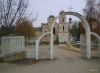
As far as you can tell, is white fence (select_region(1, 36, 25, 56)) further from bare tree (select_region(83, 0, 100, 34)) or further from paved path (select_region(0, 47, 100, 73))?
bare tree (select_region(83, 0, 100, 34))

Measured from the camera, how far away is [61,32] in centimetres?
11019

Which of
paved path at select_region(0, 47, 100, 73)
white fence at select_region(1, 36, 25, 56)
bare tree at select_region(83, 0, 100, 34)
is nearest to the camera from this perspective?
paved path at select_region(0, 47, 100, 73)

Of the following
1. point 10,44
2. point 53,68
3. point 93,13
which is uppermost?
point 93,13

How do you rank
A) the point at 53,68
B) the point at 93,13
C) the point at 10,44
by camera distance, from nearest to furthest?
the point at 53,68 → the point at 10,44 → the point at 93,13

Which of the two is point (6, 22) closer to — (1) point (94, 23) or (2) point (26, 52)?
(2) point (26, 52)

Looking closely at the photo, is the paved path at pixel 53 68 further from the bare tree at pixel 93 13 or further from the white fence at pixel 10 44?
the bare tree at pixel 93 13

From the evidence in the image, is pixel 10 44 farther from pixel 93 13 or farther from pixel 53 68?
pixel 93 13

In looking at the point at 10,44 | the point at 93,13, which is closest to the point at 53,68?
the point at 10,44

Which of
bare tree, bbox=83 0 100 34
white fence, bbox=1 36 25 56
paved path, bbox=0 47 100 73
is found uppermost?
bare tree, bbox=83 0 100 34

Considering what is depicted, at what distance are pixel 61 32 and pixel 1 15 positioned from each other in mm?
82801

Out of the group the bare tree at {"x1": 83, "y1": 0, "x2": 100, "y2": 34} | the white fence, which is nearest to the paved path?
the white fence

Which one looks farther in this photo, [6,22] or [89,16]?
[89,16]

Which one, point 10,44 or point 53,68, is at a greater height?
point 10,44

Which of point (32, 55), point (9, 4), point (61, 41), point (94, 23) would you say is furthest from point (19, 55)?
point (61, 41)
